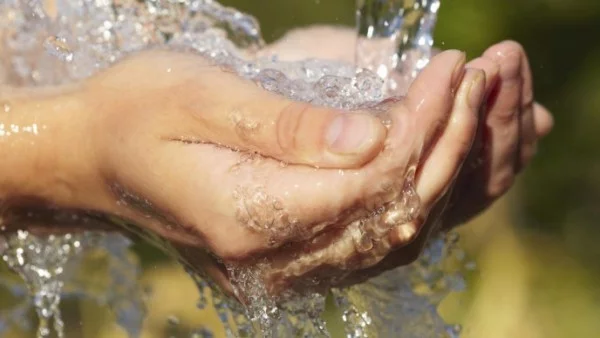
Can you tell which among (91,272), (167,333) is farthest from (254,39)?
(167,333)

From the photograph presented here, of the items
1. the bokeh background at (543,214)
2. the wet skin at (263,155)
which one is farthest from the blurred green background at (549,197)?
the wet skin at (263,155)

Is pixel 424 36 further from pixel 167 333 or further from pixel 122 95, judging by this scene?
pixel 167 333

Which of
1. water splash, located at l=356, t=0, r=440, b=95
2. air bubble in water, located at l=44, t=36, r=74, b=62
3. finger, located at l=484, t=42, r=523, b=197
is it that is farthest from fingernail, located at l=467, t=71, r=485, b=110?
air bubble in water, located at l=44, t=36, r=74, b=62

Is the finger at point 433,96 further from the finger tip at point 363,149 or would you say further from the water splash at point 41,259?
the water splash at point 41,259

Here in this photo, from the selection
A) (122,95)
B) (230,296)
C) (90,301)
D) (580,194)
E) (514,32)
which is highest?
(122,95)

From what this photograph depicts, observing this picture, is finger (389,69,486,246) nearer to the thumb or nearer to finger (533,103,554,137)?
the thumb

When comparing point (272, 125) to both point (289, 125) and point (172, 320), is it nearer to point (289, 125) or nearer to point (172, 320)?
point (289, 125)

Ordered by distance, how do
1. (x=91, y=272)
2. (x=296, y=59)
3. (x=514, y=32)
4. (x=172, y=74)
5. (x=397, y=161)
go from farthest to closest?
(x=514, y=32)
(x=91, y=272)
(x=296, y=59)
(x=172, y=74)
(x=397, y=161)
